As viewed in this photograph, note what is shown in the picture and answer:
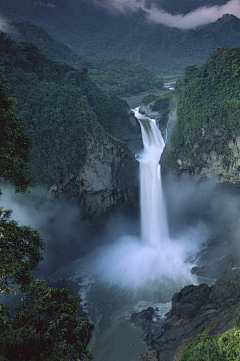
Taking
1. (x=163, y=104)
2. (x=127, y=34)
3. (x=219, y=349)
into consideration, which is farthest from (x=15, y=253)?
(x=127, y=34)

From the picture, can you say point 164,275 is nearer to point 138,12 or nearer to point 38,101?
point 38,101

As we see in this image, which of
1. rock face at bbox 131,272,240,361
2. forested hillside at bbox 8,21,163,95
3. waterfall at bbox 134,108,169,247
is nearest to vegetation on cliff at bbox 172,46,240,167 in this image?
waterfall at bbox 134,108,169,247

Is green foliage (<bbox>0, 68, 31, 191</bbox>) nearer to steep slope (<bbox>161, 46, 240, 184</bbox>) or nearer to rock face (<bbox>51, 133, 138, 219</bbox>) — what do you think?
rock face (<bbox>51, 133, 138, 219</bbox>)

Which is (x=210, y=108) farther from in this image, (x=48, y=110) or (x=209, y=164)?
(x=48, y=110)

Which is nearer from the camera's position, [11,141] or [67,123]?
[11,141]

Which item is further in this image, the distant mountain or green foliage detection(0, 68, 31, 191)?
the distant mountain

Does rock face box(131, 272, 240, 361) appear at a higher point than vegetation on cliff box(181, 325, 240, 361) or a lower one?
lower
